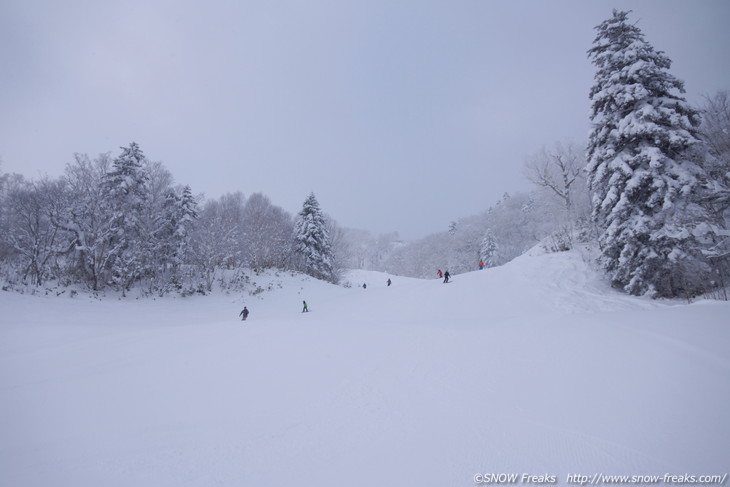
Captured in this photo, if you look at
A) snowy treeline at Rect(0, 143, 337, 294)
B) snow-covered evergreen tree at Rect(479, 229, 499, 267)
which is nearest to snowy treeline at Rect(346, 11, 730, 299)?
snowy treeline at Rect(0, 143, 337, 294)

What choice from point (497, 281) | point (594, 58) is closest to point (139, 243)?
point (497, 281)

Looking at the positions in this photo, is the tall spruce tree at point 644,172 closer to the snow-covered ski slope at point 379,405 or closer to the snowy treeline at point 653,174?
→ the snowy treeline at point 653,174

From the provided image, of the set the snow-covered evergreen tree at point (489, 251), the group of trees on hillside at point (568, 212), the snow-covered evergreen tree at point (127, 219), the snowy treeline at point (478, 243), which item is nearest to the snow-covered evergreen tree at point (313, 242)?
the group of trees on hillside at point (568, 212)

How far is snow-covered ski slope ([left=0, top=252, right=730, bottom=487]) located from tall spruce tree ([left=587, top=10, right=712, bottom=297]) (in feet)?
16.5

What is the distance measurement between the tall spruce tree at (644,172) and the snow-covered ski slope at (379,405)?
16.5 feet

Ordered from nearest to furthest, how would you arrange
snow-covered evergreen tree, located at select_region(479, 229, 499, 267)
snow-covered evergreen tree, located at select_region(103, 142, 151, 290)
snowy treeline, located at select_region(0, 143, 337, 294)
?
snowy treeline, located at select_region(0, 143, 337, 294) < snow-covered evergreen tree, located at select_region(103, 142, 151, 290) < snow-covered evergreen tree, located at select_region(479, 229, 499, 267)

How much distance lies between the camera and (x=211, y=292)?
79.4 feet

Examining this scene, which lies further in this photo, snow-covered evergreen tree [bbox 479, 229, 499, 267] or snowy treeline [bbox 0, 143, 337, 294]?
snow-covered evergreen tree [bbox 479, 229, 499, 267]

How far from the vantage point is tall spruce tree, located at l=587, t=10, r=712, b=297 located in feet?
34.4

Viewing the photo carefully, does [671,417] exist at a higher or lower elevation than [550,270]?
lower

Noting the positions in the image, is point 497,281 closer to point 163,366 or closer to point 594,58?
point 594,58

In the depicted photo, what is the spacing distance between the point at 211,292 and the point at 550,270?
2447 cm

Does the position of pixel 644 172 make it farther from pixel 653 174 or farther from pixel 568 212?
pixel 568 212

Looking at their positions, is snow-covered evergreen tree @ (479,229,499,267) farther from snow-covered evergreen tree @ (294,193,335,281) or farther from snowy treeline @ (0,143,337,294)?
snowy treeline @ (0,143,337,294)
